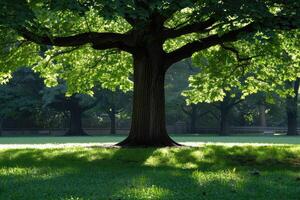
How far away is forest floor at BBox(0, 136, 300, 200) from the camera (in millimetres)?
8398

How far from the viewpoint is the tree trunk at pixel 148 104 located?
773 inches

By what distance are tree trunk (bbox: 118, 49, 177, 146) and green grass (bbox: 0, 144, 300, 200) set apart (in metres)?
2.34

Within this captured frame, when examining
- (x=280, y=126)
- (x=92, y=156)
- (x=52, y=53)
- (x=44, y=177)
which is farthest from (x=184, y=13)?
(x=280, y=126)

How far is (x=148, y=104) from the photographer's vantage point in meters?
20.0

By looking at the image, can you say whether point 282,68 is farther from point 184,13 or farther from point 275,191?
point 275,191

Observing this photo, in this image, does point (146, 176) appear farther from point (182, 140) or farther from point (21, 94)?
point (21, 94)

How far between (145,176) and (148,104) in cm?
932

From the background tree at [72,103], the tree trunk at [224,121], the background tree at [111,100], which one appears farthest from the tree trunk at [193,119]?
the background tree at [72,103]

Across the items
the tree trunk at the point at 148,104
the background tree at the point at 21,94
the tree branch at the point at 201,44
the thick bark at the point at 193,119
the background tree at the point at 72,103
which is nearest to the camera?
the tree branch at the point at 201,44

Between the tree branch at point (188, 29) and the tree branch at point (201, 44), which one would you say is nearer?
the tree branch at point (201, 44)

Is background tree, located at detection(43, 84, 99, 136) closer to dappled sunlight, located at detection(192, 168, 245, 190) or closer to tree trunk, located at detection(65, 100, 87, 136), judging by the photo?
tree trunk, located at detection(65, 100, 87, 136)

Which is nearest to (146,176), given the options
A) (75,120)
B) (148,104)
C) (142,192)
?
(142,192)

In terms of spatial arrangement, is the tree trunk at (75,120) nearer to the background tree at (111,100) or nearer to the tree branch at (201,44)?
the background tree at (111,100)

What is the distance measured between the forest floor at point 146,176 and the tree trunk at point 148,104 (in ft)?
7.73
